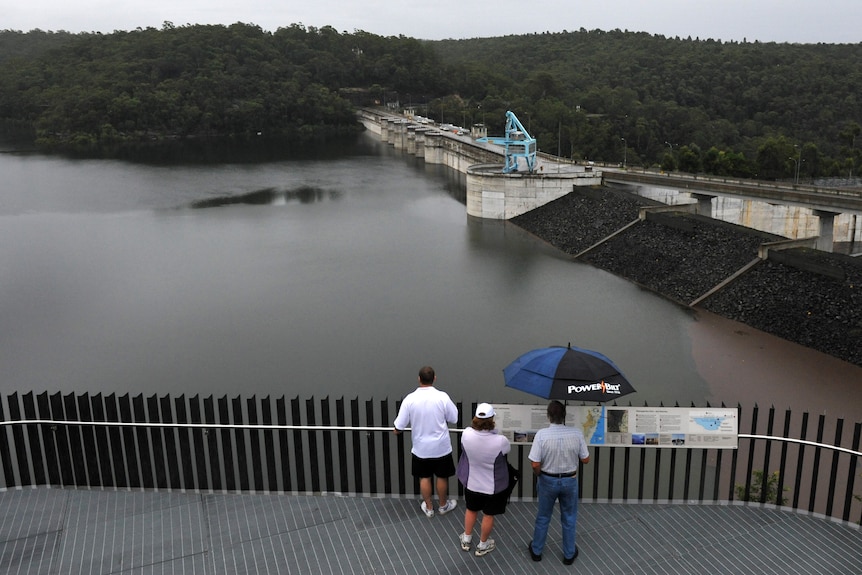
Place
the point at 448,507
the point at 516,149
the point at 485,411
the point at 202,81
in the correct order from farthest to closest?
1. the point at 202,81
2. the point at 516,149
3. the point at 448,507
4. the point at 485,411

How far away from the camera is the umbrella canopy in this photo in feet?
19.4

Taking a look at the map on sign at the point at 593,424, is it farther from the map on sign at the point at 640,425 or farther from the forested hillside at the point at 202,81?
the forested hillside at the point at 202,81

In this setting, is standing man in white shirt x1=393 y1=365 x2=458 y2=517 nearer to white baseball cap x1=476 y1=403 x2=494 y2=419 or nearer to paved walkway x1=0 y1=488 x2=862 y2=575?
paved walkway x1=0 y1=488 x2=862 y2=575

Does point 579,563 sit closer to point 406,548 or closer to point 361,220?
point 406,548

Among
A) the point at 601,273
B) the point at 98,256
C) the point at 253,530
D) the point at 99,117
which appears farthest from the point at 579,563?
the point at 99,117

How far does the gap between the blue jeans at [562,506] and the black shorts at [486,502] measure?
0.32m

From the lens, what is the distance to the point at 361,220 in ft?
144

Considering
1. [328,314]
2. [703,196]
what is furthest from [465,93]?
[328,314]

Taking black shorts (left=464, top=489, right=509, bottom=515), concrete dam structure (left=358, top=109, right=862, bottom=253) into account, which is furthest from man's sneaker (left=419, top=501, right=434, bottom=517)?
concrete dam structure (left=358, top=109, right=862, bottom=253)

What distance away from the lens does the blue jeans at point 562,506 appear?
564 cm

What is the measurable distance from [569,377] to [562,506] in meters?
1.01

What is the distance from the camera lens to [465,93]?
401ft

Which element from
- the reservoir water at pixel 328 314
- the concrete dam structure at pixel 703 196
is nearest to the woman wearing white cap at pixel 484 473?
the reservoir water at pixel 328 314

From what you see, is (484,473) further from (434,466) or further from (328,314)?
(328,314)
